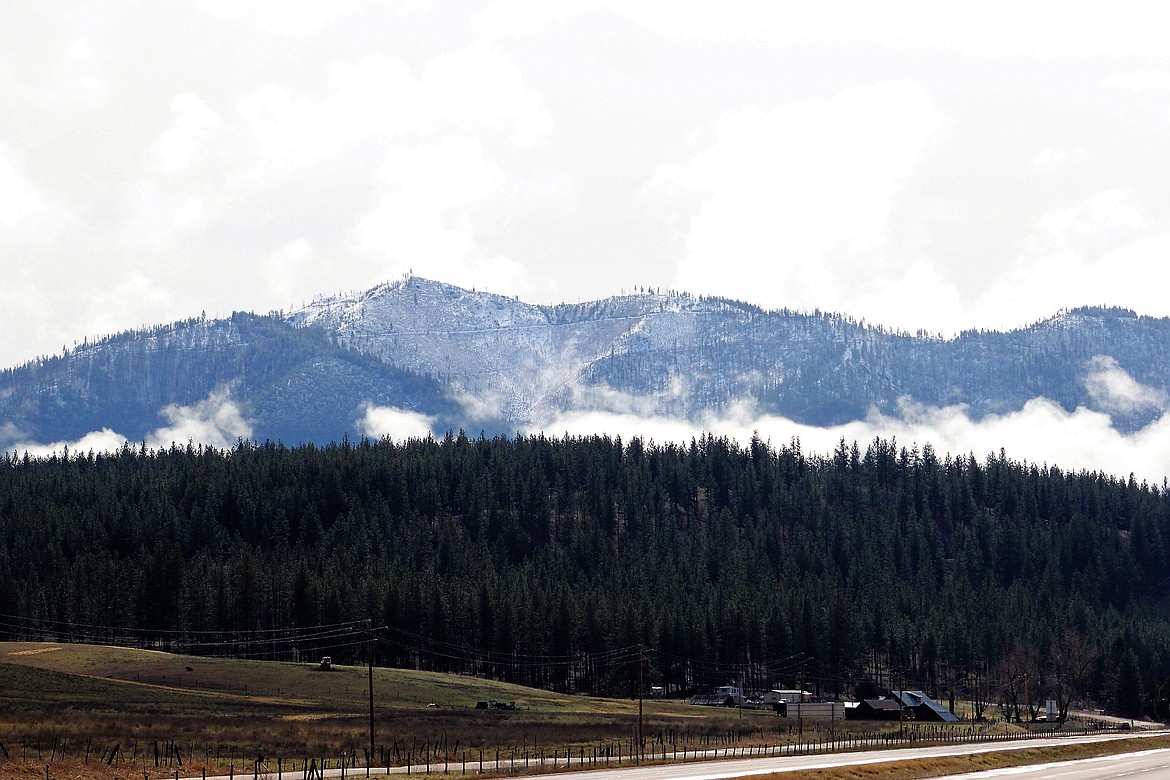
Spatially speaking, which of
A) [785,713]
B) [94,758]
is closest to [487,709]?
[785,713]

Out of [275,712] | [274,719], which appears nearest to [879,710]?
[275,712]

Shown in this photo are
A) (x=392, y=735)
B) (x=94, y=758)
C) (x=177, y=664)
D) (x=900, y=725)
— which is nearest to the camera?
(x=94, y=758)

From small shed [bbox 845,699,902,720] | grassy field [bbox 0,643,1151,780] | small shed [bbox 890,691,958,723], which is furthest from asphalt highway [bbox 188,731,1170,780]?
small shed [bbox 890,691,958,723]

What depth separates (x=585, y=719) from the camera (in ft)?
510

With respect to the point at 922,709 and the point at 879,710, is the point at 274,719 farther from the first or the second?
the point at 922,709

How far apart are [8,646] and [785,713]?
98195 millimetres

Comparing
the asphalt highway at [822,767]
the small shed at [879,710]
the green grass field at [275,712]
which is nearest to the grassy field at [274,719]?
the green grass field at [275,712]

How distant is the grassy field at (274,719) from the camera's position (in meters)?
95.0

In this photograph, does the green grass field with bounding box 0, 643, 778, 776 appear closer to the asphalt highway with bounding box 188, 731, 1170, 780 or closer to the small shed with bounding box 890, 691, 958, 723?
the asphalt highway with bounding box 188, 731, 1170, 780

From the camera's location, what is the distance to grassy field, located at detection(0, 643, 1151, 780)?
95.0 m

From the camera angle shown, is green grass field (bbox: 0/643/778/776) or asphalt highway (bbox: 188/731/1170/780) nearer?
asphalt highway (bbox: 188/731/1170/780)

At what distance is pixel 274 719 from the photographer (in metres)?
129

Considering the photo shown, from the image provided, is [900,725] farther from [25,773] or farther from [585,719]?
[25,773]

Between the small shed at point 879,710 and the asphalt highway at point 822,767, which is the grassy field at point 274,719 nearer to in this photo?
the asphalt highway at point 822,767
